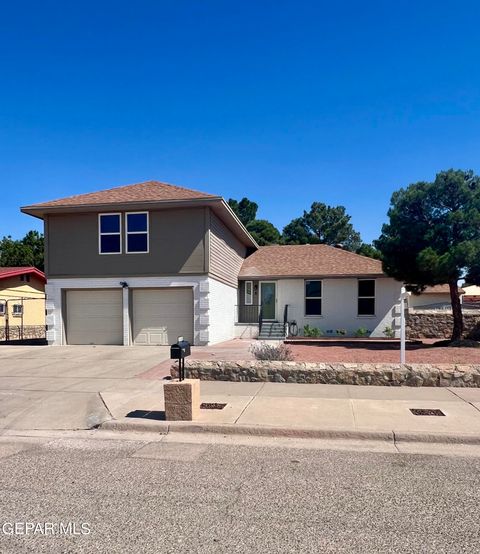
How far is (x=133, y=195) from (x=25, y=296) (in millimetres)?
14537

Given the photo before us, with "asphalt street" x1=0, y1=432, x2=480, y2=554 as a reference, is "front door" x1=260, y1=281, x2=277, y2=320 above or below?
above

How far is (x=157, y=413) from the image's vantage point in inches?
303

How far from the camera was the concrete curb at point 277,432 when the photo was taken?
20.5ft

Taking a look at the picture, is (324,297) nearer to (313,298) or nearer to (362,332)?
(313,298)

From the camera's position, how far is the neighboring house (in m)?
28.9

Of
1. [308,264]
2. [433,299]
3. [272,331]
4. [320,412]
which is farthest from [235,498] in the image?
[433,299]

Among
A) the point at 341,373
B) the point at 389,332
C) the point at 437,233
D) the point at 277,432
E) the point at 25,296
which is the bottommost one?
the point at 389,332

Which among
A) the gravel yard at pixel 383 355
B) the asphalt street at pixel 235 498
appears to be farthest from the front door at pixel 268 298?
the asphalt street at pixel 235 498

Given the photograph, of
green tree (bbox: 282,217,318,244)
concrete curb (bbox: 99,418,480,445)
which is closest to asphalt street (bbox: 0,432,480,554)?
concrete curb (bbox: 99,418,480,445)

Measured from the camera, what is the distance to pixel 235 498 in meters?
4.48

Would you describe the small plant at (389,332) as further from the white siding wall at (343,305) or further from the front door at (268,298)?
the front door at (268,298)

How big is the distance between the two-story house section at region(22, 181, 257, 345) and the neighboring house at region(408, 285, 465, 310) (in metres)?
16.0

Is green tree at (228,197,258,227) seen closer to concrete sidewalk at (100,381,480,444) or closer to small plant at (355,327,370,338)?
small plant at (355,327,370,338)

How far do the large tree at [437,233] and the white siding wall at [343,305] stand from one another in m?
4.31
